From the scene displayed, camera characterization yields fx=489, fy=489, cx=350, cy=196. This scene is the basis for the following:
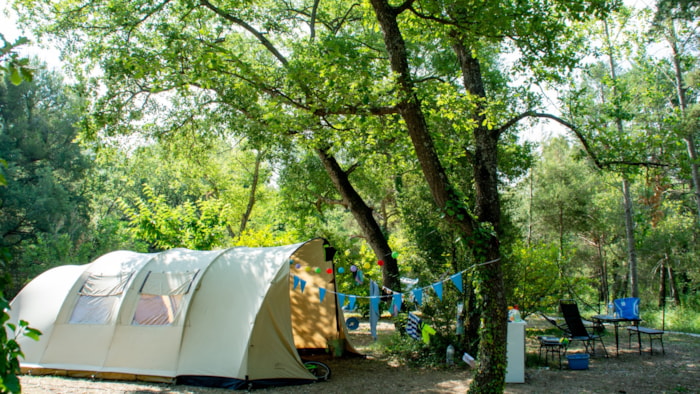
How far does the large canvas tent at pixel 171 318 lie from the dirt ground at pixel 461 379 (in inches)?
10.7

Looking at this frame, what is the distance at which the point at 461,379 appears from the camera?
654 cm

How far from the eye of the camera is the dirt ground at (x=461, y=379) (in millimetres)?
5953

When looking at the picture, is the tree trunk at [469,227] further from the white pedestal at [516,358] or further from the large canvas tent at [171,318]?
the large canvas tent at [171,318]

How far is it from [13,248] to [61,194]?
8.10 feet

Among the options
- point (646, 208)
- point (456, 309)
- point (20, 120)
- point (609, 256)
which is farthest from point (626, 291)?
point (20, 120)

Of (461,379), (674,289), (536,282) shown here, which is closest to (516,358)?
(461,379)

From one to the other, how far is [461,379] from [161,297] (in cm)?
430

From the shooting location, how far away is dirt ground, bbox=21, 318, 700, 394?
5.95 m

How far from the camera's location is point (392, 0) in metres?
7.77

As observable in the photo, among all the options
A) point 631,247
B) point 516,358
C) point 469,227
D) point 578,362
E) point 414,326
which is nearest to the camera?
point 469,227

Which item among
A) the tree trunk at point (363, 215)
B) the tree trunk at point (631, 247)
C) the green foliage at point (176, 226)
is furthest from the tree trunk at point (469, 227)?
the tree trunk at point (631, 247)

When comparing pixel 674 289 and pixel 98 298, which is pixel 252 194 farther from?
pixel 674 289

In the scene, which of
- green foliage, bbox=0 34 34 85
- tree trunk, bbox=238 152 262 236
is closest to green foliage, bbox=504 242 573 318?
green foliage, bbox=0 34 34 85

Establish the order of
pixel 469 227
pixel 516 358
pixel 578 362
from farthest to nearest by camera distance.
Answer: pixel 578 362, pixel 516 358, pixel 469 227
